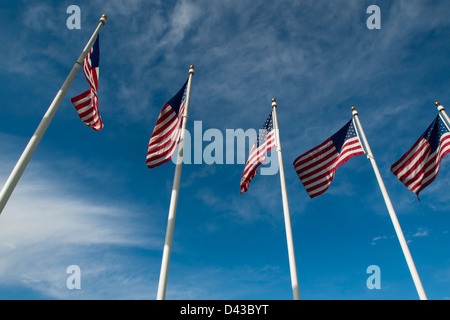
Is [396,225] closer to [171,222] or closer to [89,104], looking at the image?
[171,222]

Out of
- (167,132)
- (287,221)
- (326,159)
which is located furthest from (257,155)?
(167,132)

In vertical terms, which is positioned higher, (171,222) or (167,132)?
(167,132)

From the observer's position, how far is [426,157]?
1434cm

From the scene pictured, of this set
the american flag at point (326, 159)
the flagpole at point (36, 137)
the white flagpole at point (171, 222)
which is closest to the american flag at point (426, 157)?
the american flag at point (326, 159)

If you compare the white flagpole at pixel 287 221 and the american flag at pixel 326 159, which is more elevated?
the american flag at pixel 326 159

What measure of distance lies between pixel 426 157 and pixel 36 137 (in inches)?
692

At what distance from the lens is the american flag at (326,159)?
48.8 ft

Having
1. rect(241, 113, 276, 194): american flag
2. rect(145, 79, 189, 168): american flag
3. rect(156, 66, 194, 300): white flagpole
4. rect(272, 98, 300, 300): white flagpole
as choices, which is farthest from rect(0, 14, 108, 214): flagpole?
rect(272, 98, 300, 300): white flagpole

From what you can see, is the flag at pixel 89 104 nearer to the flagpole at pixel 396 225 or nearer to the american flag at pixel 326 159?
the american flag at pixel 326 159

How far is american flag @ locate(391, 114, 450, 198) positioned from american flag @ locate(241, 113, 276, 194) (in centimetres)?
745

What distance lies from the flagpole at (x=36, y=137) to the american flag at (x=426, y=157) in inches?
664

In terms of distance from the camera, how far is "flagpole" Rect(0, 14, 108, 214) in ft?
27.6

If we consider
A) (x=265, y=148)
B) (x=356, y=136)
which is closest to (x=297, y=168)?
(x=265, y=148)
